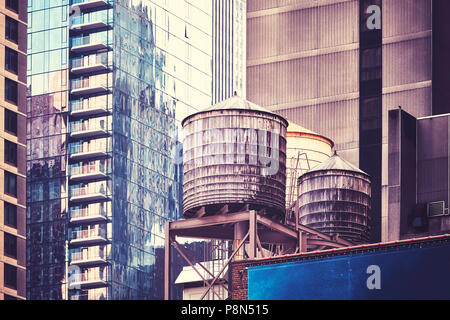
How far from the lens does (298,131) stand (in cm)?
8650

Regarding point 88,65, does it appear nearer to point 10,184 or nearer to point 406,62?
point 10,184

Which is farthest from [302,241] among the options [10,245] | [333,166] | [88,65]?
[88,65]

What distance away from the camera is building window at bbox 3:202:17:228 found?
354 ft

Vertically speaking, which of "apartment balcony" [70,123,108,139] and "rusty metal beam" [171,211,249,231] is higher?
"apartment balcony" [70,123,108,139]

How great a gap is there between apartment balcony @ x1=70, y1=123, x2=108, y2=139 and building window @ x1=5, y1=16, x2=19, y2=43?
55.2 meters

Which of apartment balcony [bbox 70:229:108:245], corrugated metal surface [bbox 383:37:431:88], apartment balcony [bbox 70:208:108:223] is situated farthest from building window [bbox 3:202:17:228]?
apartment balcony [bbox 70:208:108:223]

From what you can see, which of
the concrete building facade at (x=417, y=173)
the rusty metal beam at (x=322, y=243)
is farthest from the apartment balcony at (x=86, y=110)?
the concrete building facade at (x=417, y=173)

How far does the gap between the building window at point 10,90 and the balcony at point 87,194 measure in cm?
5586

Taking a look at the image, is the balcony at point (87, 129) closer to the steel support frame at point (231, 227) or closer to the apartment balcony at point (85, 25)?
the apartment balcony at point (85, 25)

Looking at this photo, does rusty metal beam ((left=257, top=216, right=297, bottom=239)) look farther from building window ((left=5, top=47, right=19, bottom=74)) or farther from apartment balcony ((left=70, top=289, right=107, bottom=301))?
apartment balcony ((left=70, top=289, right=107, bottom=301))

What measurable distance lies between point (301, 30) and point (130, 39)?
200 feet

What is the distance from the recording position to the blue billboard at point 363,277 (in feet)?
184

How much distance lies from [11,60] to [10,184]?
9615 mm

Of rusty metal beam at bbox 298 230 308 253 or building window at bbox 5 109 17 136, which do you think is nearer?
rusty metal beam at bbox 298 230 308 253
